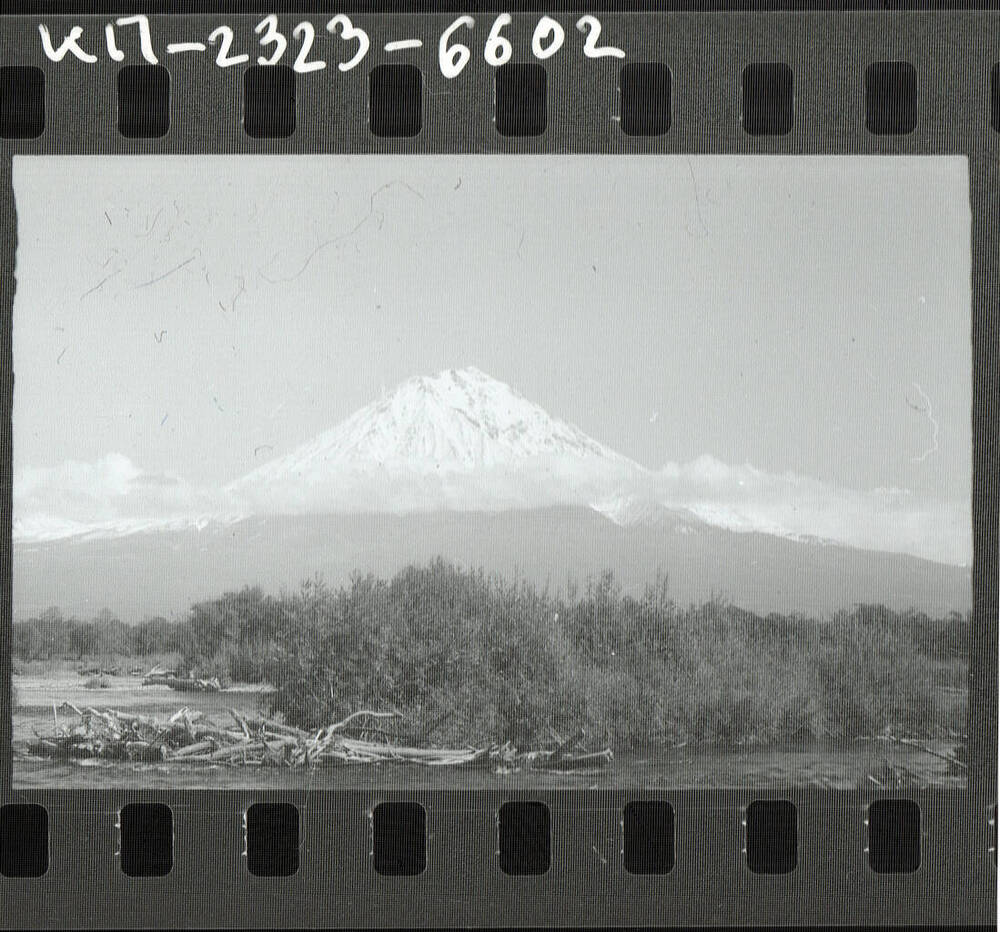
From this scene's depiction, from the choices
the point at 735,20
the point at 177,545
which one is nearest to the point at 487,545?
the point at 177,545

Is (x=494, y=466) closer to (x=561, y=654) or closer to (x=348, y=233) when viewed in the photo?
(x=561, y=654)

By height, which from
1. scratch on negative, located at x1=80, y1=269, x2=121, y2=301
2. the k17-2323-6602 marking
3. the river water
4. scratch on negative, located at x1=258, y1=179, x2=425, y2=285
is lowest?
the river water

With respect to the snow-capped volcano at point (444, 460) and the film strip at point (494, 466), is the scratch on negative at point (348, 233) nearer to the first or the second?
the film strip at point (494, 466)

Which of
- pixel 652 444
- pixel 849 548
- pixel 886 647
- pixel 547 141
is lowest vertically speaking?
pixel 886 647

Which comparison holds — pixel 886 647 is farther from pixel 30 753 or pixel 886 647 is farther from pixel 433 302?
pixel 30 753

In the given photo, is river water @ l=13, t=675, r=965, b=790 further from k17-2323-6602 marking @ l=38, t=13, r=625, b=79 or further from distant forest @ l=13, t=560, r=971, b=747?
k17-2323-6602 marking @ l=38, t=13, r=625, b=79

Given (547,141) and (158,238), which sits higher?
(547,141)

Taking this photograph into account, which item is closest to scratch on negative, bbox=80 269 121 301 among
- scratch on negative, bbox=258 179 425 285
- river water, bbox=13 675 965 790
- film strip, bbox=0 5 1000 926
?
film strip, bbox=0 5 1000 926
